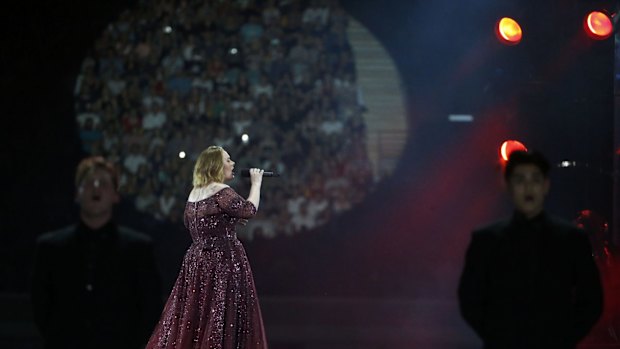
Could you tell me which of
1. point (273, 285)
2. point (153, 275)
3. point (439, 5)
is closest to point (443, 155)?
point (439, 5)

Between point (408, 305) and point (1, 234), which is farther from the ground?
point (1, 234)

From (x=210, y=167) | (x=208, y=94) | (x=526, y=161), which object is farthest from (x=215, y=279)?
(x=208, y=94)

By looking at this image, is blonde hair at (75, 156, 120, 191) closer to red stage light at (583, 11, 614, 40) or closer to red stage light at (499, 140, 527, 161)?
red stage light at (499, 140, 527, 161)

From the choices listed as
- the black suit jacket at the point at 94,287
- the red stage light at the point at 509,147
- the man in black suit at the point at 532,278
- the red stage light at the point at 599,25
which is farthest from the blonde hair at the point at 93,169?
the red stage light at the point at 599,25

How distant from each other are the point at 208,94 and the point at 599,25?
4471mm

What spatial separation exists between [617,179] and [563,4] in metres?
1.65

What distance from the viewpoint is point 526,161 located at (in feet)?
11.7

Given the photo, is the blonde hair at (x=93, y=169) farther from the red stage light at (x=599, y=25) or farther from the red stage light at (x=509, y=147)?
the red stage light at (x=599, y=25)

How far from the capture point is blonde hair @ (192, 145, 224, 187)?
6.26 meters

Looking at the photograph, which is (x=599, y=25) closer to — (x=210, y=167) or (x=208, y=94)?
(x=210, y=167)

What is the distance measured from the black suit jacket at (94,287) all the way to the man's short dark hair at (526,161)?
1.32 m

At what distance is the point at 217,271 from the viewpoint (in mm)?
6398

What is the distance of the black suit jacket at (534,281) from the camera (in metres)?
3.54

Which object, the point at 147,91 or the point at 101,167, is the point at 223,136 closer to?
the point at 147,91
